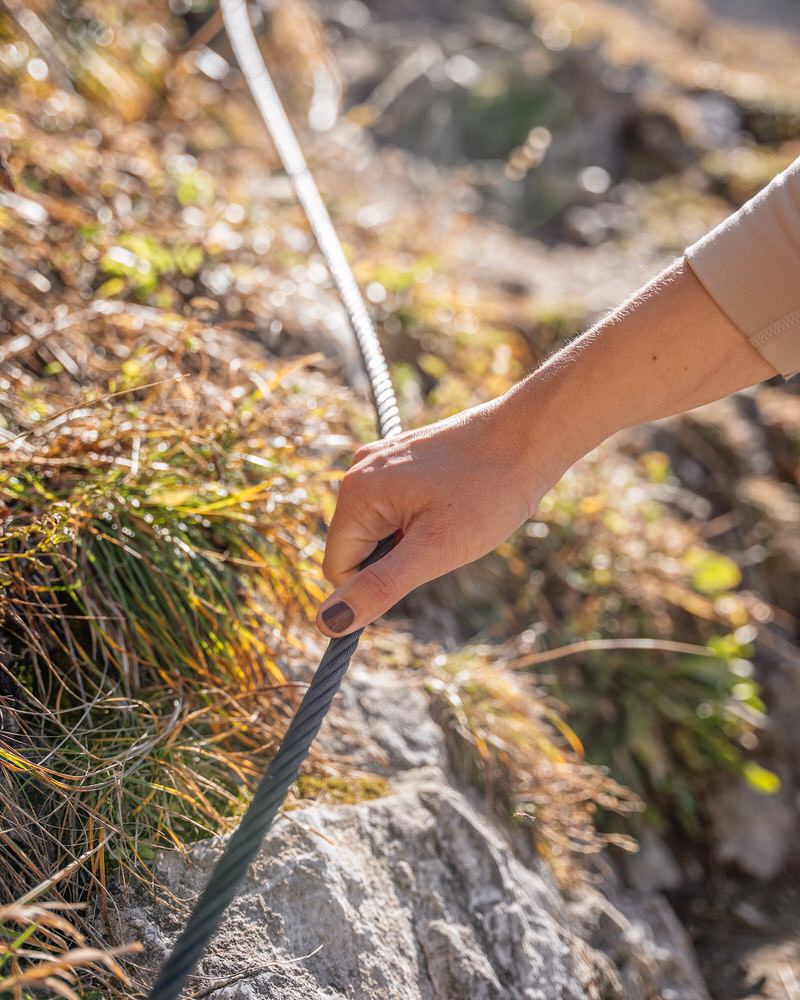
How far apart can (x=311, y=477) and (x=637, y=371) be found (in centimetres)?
110

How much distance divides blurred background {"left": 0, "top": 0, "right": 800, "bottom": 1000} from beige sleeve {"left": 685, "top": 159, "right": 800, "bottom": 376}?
3.73ft

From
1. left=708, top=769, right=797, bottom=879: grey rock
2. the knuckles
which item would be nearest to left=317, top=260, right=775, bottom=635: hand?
the knuckles

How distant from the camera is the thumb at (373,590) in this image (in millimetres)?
1381

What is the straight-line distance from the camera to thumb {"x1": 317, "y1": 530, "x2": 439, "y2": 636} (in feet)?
4.53

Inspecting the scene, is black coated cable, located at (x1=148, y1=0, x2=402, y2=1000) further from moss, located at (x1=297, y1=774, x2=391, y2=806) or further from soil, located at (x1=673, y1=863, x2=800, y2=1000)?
soil, located at (x1=673, y1=863, x2=800, y2=1000)

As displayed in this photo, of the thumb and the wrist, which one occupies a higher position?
the wrist

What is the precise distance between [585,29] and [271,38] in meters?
4.76

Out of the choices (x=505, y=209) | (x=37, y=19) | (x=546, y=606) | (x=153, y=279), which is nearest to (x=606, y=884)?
(x=546, y=606)

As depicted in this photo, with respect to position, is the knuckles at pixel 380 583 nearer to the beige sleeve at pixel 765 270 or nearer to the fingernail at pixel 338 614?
the fingernail at pixel 338 614

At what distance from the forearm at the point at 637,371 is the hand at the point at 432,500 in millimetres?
43

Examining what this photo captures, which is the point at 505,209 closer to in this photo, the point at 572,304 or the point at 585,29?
the point at 572,304

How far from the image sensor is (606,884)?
2592mm

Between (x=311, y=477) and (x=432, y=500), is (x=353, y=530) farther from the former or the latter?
→ (x=311, y=477)

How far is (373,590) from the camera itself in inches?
54.6
